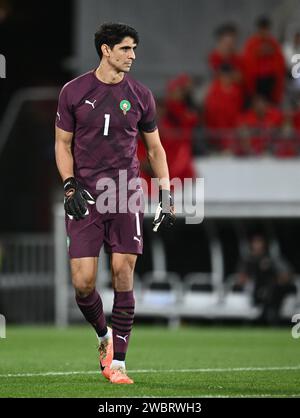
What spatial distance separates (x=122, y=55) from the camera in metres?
10.3

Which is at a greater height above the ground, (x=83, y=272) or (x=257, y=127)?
(x=257, y=127)

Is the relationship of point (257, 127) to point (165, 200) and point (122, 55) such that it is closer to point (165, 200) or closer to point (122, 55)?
point (165, 200)

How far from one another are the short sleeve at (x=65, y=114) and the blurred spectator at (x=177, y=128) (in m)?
11.5

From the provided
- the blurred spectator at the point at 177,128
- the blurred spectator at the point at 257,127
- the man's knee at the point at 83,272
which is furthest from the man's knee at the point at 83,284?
the blurred spectator at the point at 257,127

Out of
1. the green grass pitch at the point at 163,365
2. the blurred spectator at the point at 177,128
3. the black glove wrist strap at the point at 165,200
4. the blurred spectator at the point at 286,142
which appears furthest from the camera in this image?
the blurred spectator at the point at 286,142

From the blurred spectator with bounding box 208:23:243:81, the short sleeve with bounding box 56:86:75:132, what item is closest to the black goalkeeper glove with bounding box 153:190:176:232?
the short sleeve with bounding box 56:86:75:132

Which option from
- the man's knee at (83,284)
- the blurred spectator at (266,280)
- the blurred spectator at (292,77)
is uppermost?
the blurred spectator at (292,77)

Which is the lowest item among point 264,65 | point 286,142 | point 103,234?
point 103,234

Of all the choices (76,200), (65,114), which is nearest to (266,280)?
(65,114)

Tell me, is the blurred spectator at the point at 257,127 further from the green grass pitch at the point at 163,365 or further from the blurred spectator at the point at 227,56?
the green grass pitch at the point at 163,365

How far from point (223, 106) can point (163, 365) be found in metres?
10.9

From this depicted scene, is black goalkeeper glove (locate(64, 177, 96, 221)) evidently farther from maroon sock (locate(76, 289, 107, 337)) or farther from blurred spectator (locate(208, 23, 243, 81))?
blurred spectator (locate(208, 23, 243, 81))

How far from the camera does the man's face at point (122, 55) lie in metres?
10.3
